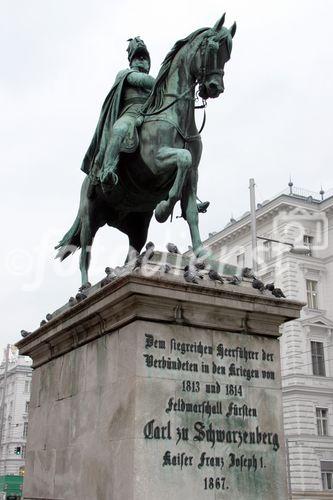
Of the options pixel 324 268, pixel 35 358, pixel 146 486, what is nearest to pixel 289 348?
pixel 324 268

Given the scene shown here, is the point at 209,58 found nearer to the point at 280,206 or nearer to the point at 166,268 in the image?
the point at 166,268

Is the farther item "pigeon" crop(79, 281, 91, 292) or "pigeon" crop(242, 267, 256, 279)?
"pigeon" crop(79, 281, 91, 292)

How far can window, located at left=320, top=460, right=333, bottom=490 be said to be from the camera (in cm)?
4066

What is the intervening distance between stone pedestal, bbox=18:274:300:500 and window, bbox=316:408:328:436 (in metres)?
37.2

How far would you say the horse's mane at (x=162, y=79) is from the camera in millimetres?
8383

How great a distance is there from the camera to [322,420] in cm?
4269

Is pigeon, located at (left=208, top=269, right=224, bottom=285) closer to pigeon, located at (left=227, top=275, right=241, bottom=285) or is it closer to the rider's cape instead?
pigeon, located at (left=227, top=275, right=241, bottom=285)

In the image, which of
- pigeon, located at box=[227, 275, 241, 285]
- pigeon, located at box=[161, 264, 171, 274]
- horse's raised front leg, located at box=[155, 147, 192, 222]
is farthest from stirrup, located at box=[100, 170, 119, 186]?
pigeon, located at box=[227, 275, 241, 285]

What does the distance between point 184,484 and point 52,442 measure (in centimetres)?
242

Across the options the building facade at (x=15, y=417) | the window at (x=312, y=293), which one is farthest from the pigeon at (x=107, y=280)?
the building facade at (x=15, y=417)

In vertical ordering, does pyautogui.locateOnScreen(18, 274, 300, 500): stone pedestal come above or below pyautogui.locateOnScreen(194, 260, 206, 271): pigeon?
below

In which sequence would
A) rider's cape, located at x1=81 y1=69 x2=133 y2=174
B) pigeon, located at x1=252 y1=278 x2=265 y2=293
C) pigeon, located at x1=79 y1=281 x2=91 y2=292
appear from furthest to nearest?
rider's cape, located at x1=81 y1=69 x2=133 y2=174 < pigeon, located at x1=79 y1=281 x2=91 y2=292 < pigeon, located at x1=252 y1=278 x2=265 y2=293

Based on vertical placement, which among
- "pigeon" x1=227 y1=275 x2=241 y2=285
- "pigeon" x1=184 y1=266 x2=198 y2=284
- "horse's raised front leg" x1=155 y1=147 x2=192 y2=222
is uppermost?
"horse's raised front leg" x1=155 y1=147 x2=192 y2=222

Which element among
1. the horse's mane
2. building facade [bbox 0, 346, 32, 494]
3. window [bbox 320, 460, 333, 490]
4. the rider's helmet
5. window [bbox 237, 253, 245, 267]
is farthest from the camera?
building facade [bbox 0, 346, 32, 494]
